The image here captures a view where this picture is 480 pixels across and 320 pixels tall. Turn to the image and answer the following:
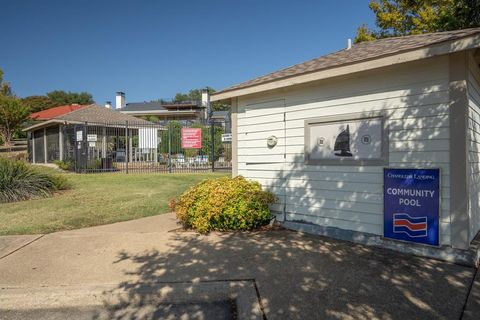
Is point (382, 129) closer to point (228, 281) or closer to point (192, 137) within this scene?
point (228, 281)

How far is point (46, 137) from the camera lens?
2556 centimetres

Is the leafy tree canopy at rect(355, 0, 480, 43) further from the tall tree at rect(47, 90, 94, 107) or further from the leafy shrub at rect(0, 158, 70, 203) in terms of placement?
the tall tree at rect(47, 90, 94, 107)

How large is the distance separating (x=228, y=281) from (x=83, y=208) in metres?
5.62

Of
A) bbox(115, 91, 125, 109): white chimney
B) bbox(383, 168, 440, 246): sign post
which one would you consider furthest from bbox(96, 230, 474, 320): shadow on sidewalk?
bbox(115, 91, 125, 109): white chimney

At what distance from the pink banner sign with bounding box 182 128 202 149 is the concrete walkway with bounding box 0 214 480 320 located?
1300cm

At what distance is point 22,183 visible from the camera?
9.28 metres

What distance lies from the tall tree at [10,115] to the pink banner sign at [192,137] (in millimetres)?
18990

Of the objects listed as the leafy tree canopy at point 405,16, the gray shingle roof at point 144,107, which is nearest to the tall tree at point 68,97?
the gray shingle roof at point 144,107

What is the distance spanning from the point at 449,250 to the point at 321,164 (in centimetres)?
218

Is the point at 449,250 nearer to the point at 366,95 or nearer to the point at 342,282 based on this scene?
the point at 342,282

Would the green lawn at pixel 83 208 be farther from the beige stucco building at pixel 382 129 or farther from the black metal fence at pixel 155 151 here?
the black metal fence at pixel 155 151

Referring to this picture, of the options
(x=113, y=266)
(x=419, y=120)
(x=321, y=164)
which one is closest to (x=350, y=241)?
(x=321, y=164)

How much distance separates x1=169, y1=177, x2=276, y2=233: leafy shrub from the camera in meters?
5.73

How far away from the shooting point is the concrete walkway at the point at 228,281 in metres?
3.18
